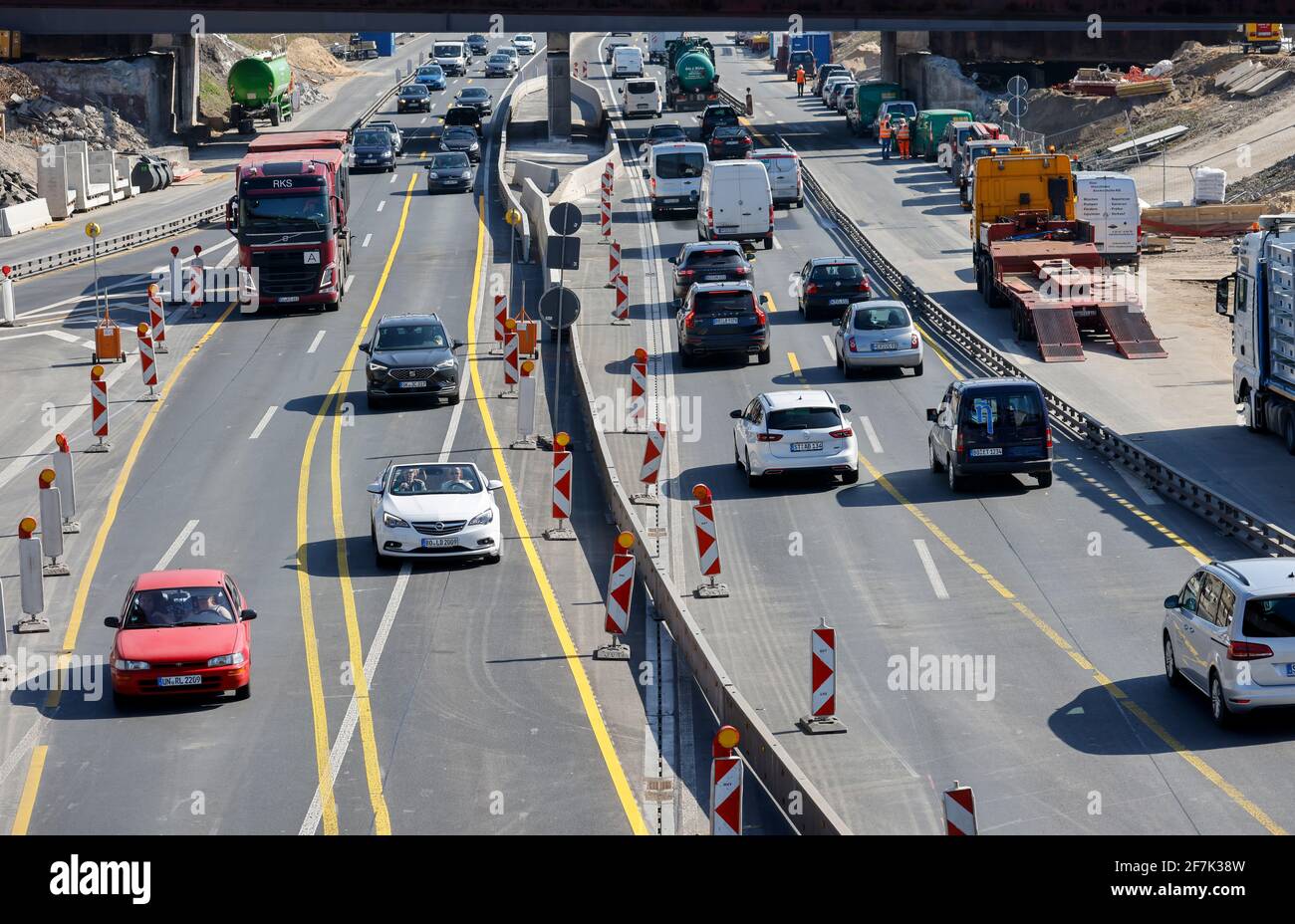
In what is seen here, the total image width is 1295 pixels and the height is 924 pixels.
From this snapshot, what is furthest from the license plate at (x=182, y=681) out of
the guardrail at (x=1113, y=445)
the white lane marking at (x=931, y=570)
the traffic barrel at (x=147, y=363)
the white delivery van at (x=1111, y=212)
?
the white delivery van at (x=1111, y=212)

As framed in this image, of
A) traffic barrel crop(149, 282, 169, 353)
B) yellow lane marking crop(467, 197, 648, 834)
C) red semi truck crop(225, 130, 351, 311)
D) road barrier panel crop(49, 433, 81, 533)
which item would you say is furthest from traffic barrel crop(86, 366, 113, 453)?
red semi truck crop(225, 130, 351, 311)

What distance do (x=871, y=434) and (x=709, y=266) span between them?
12235 mm

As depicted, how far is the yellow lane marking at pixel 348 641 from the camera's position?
611 inches

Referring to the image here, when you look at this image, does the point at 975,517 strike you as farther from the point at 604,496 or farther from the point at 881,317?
the point at 881,317

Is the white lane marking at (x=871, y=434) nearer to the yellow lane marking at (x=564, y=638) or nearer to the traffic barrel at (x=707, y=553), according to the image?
the yellow lane marking at (x=564, y=638)

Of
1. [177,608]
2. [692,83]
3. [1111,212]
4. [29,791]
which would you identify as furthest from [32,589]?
[692,83]

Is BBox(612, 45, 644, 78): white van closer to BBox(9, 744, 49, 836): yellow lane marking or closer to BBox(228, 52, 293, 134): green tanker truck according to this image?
BBox(228, 52, 293, 134): green tanker truck

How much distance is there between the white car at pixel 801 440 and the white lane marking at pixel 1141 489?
398 cm

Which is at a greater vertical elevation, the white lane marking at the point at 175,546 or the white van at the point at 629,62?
the white van at the point at 629,62

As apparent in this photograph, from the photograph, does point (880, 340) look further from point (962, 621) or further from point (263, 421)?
point (962, 621)

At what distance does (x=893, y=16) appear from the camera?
254ft

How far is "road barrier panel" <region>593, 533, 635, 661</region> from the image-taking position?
19688 mm
